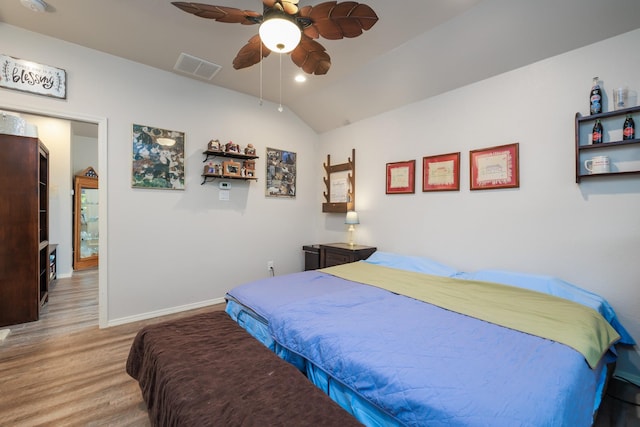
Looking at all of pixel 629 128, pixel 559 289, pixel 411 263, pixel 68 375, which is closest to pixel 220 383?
pixel 68 375

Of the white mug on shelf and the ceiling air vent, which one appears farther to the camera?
the ceiling air vent

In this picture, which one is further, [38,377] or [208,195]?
[208,195]

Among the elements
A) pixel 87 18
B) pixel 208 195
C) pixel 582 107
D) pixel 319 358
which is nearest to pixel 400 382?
pixel 319 358

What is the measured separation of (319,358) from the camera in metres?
1.32

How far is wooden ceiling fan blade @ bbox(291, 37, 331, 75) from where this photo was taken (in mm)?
1843

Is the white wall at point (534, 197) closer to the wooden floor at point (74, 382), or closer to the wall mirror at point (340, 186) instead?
the wall mirror at point (340, 186)

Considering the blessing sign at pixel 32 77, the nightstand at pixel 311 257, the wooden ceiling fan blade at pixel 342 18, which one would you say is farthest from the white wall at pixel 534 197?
the blessing sign at pixel 32 77

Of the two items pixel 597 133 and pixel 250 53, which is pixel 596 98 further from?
pixel 250 53

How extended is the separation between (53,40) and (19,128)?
0.98 m

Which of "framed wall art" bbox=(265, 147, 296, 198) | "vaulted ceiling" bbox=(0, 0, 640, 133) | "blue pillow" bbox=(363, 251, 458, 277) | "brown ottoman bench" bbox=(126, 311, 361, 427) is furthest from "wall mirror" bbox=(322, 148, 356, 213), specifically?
"brown ottoman bench" bbox=(126, 311, 361, 427)

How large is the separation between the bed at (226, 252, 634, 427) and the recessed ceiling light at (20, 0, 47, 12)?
279cm

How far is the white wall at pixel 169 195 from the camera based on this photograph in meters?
2.70

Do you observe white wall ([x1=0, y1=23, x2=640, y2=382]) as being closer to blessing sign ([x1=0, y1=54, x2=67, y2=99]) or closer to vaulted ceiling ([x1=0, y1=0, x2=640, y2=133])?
blessing sign ([x1=0, y1=54, x2=67, y2=99])

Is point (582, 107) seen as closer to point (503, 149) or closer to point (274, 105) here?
point (503, 149)
